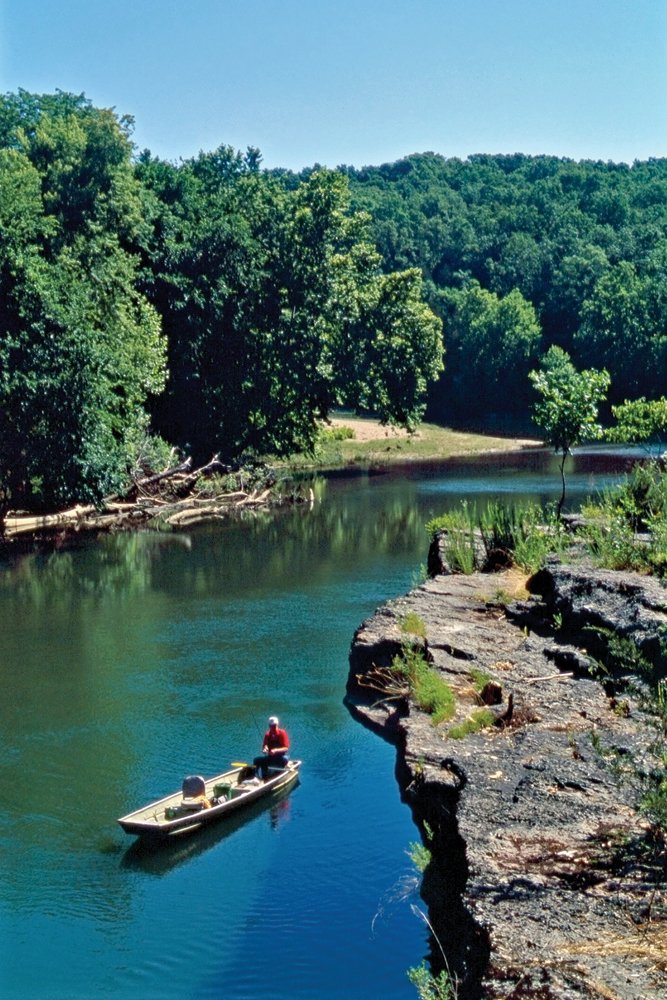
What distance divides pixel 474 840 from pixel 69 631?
1640 centimetres

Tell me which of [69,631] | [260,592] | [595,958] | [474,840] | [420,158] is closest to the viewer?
[595,958]

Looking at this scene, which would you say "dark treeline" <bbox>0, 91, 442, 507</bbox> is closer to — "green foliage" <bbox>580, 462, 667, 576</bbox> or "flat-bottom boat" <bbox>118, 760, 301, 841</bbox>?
"green foliage" <bbox>580, 462, 667, 576</bbox>

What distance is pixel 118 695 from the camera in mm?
20812

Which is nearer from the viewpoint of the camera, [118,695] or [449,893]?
[449,893]

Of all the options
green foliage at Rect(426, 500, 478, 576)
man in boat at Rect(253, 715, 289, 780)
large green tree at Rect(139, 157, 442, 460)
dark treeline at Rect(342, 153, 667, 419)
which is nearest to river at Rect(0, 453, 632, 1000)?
man in boat at Rect(253, 715, 289, 780)

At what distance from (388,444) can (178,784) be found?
50.2 metres

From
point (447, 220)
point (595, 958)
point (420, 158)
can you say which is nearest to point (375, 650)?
point (595, 958)

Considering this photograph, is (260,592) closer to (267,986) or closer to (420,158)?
(267,986)

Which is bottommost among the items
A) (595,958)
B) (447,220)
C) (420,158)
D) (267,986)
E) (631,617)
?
(267,986)

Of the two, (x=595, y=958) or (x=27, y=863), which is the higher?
(x=595, y=958)

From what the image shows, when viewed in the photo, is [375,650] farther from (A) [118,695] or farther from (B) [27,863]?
(B) [27,863]

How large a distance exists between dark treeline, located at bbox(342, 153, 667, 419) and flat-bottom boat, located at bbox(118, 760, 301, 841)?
65.4 meters

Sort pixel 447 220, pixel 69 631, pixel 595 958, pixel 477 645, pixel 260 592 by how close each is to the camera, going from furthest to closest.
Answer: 1. pixel 447 220
2. pixel 260 592
3. pixel 69 631
4. pixel 477 645
5. pixel 595 958

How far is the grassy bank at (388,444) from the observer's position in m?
61.7
